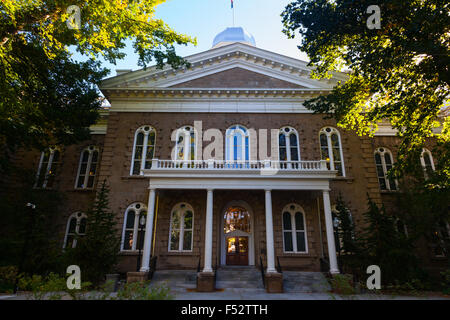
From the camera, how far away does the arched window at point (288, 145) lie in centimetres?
1764

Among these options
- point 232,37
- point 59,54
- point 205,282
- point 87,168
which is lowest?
point 205,282

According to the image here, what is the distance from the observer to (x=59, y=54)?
44.8 ft

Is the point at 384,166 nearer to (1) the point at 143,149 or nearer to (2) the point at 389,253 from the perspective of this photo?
(2) the point at 389,253

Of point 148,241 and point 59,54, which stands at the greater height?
point 59,54

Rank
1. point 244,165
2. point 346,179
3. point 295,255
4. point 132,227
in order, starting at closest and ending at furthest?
1. point 295,255
2. point 244,165
3. point 132,227
4. point 346,179

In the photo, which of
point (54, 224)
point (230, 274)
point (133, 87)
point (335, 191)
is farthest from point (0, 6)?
point (335, 191)

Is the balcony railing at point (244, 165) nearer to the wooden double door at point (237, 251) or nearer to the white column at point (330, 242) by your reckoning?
the white column at point (330, 242)

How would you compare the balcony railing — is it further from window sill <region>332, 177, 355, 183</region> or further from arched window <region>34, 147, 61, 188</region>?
arched window <region>34, 147, 61, 188</region>

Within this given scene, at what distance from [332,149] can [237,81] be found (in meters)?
8.57

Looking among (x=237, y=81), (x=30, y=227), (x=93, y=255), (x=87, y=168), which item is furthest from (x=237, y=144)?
(x=30, y=227)

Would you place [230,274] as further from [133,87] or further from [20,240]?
[133,87]

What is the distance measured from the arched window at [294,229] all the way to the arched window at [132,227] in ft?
29.8

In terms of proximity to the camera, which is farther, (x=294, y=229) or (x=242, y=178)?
(x=294, y=229)

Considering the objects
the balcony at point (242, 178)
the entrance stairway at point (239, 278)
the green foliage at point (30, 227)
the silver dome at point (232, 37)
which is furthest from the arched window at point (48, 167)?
the silver dome at point (232, 37)
